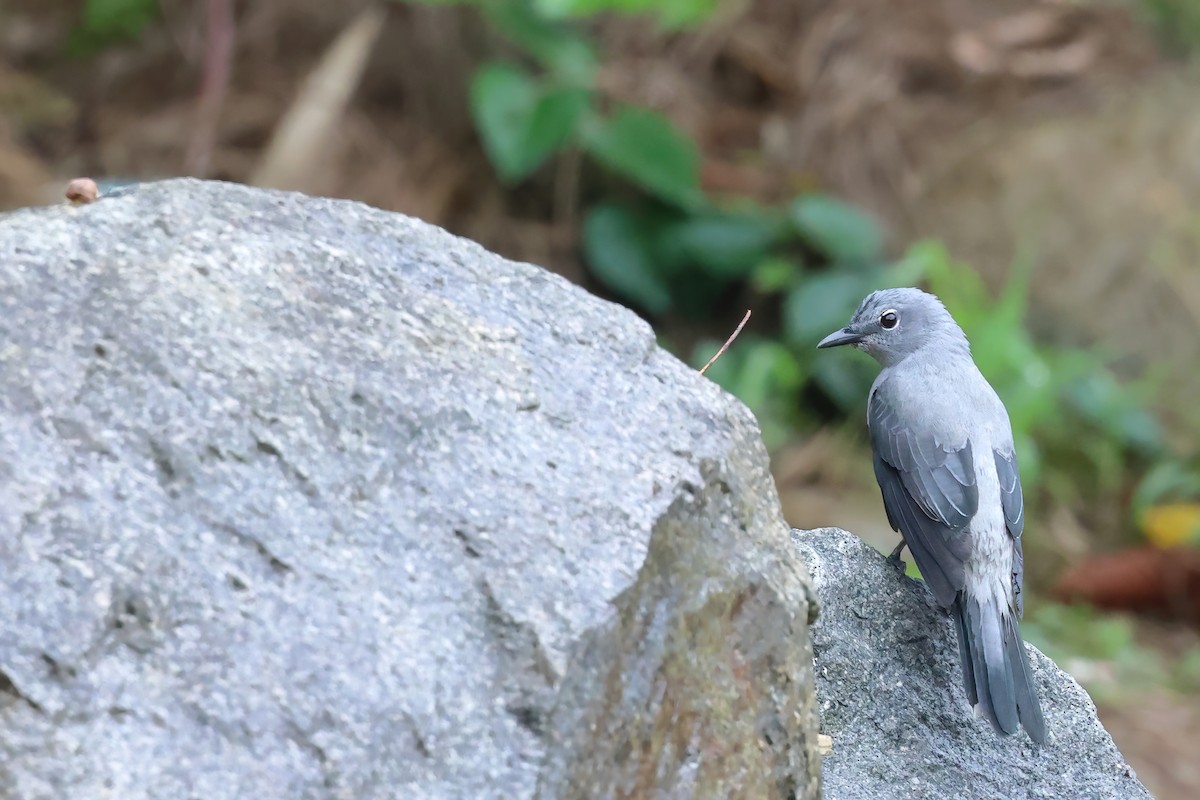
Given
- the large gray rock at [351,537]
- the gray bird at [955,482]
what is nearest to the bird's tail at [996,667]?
the gray bird at [955,482]

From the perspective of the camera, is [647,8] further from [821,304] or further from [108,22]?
[108,22]

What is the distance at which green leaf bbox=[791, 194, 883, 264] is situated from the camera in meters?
6.64

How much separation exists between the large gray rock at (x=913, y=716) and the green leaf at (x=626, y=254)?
12.8 ft

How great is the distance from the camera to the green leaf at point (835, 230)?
664 centimetres

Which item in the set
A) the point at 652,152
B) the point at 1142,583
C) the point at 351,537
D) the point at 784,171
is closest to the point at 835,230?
the point at 784,171

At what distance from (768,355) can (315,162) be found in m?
2.74

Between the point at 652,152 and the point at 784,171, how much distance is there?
1135mm

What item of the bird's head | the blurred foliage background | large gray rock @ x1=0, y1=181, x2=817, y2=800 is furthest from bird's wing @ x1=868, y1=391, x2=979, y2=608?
the blurred foliage background

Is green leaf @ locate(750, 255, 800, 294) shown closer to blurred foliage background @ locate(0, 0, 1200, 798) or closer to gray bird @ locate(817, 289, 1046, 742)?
blurred foliage background @ locate(0, 0, 1200, 798)

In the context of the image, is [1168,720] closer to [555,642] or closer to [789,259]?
[789,259]

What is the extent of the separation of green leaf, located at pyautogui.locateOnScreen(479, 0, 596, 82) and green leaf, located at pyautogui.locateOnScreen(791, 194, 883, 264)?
141cm

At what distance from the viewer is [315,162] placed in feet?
22.4

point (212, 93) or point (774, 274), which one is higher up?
point (212, 93)

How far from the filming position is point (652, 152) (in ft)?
21.9
